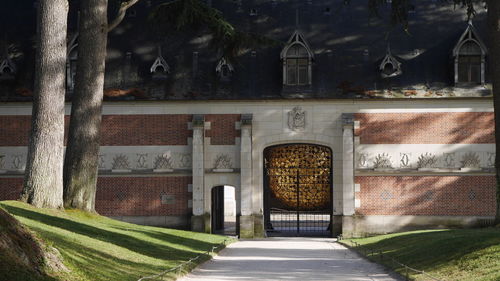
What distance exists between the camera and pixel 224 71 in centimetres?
2645

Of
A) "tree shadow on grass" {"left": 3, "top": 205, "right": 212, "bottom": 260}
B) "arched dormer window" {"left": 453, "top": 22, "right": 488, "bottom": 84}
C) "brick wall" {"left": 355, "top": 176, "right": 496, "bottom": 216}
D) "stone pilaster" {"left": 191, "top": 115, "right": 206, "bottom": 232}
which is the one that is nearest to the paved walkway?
"tree shadow on grass" {"left": 3, "top": 205, "right": 212, "bottom": 260}

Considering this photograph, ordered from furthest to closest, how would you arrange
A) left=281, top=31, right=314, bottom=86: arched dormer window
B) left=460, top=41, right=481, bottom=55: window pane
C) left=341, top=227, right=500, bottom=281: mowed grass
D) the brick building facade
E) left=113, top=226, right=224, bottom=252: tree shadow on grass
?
1. left=281, top=31, right=314, bottom=86: arched dormer window
2. left=460, top=41, right=481, bottom=55: window pane
3. the brick building facade
4. left=113, top=226, right=224, bottom=252: tree shadow on grass
5. left=341, top=227, right=500, bottom=281: mowed grass

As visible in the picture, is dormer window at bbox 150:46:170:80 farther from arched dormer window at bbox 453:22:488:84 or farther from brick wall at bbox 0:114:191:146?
arched dormer window at bbox 453:22:488:84

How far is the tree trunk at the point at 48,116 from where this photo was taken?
1658 cm

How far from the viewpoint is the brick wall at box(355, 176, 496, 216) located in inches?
983

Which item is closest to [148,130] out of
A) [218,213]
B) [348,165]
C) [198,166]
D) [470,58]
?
[198,166]

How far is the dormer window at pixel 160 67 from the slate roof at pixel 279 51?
0.16 metres

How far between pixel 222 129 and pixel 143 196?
11.1 feet

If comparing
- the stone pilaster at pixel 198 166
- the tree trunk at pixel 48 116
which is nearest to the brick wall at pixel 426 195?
the stone pilaster at pixel 198 166

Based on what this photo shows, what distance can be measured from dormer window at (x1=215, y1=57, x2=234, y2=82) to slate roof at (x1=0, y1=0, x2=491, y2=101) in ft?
0.56

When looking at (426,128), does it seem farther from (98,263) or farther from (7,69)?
(98,263)

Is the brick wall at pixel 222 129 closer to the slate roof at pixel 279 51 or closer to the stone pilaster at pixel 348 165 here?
the slate roof at pixel 279 51

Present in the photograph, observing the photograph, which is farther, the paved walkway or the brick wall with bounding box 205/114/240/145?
the brick wall with bounding box 205/114/240/145

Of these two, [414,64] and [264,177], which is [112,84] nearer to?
[264,177]
